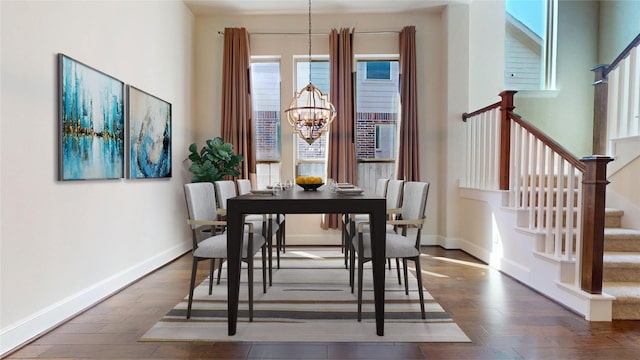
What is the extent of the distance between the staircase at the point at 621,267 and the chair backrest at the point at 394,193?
159 cm

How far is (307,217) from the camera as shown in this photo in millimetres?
5035

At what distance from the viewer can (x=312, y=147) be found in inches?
201

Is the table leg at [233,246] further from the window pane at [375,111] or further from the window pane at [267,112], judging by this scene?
the window pane at [375,111]

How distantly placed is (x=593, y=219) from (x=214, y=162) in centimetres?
375

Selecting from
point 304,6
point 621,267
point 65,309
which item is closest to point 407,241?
point 621,267

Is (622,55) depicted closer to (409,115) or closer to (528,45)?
(528,45)

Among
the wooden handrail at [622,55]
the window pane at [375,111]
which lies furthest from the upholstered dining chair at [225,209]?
the wooden handrail at [622,55]

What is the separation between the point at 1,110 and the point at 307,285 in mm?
2413

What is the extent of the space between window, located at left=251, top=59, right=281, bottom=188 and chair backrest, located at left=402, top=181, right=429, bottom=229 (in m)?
2.50

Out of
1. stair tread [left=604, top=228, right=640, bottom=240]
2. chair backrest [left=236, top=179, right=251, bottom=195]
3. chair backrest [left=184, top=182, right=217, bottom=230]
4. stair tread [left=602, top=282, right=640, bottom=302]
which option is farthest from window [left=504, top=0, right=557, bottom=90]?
chair backrest [left=184, top=182, right=217, bottom=230]

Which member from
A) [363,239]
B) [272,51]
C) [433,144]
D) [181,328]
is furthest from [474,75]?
[181,328]

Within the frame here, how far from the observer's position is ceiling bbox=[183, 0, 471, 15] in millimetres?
4586

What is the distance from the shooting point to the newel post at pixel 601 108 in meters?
3.76

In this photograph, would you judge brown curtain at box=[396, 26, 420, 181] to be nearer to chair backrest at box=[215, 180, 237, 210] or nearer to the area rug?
the area rug
